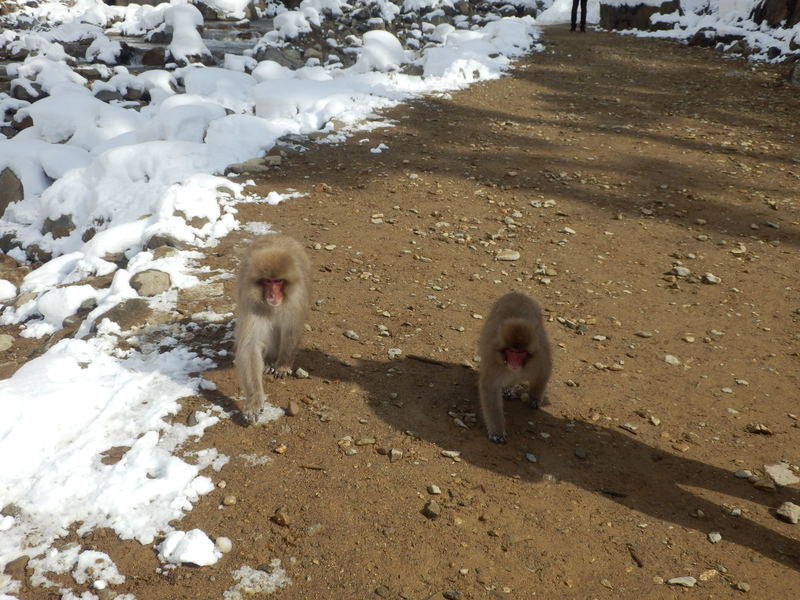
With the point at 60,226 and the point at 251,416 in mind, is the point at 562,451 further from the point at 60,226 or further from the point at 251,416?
the point at 60,226

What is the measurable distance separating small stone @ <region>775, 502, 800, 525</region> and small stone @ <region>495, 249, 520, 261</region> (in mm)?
3275

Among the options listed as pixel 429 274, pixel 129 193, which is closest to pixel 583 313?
pixel 429 274

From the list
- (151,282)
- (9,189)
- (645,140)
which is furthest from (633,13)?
(151,282)

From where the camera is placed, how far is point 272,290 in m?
3.64

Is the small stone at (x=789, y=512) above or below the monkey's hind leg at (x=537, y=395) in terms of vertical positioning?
below

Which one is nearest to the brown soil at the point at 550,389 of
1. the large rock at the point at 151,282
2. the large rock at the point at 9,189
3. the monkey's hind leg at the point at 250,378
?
the monkey's hind leg at the point at 250,378

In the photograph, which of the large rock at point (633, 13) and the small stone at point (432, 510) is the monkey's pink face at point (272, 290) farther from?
the large rock at point (633, 13)

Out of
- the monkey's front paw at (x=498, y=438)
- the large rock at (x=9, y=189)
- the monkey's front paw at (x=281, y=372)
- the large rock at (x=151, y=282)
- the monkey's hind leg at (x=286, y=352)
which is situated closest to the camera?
the monkey's front paw at (x=498, y=438)

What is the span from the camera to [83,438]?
11.9 ft

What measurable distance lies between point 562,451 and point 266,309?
6.12 feet

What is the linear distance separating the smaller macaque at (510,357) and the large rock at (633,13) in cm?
1842

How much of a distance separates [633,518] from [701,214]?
4801 millimetres

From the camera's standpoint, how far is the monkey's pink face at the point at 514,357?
362 cm

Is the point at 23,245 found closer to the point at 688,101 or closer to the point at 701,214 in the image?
the point at 701,214
